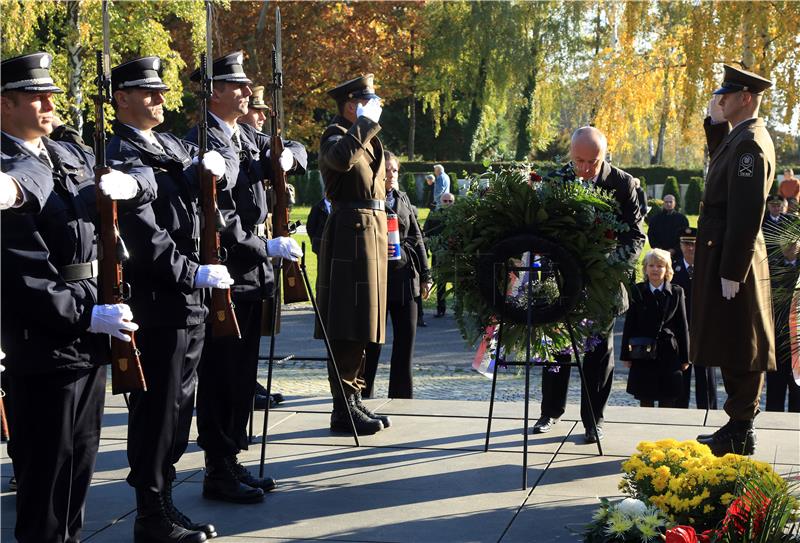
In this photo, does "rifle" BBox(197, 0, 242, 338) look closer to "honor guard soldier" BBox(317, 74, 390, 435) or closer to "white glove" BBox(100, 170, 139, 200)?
"white glove" BBox(100, 170, 139, 200)

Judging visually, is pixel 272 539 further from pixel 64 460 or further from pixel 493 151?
pixel 493 151

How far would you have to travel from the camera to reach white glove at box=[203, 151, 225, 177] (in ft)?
16.8

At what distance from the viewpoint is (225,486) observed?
5695 millimetres

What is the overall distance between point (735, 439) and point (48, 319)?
4.07 metres

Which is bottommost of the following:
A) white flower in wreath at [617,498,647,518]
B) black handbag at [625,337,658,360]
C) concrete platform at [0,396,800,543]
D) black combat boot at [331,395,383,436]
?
concrete platform at [0,396,800,543]

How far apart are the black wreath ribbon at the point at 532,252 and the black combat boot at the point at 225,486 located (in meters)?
1.72

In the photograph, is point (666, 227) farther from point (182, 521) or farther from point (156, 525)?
point (156, 525)

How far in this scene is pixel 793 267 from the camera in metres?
4.47

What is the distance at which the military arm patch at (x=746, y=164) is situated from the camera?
6246 mm

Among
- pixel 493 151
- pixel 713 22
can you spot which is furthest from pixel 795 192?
pixel 493 151

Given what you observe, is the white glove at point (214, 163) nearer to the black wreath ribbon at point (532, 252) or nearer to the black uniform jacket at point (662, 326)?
the black wreath ribbon at point (532, 252)

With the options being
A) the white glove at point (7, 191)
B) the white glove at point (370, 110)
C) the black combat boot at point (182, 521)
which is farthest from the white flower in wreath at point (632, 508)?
the white glove at point (370, 110)

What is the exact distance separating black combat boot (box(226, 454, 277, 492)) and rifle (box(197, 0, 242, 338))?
821 millimetres

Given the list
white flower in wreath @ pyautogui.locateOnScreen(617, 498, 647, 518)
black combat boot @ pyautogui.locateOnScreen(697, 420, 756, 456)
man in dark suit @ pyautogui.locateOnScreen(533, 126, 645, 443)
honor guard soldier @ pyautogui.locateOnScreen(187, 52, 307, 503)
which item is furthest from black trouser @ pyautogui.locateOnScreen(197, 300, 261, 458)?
black combat boot @ pyautogui.locateOnScreen(697, 420, 756, 456)
